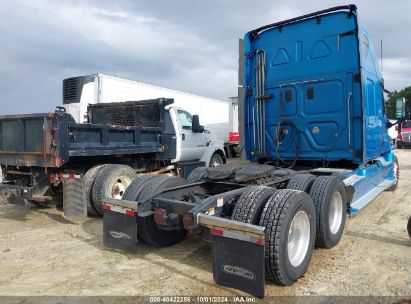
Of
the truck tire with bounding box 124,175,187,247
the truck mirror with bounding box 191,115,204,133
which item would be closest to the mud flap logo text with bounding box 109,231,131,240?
the truck tire with bounding box 124,175,187,247

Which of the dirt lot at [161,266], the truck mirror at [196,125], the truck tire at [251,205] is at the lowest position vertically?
the dirt lot at [161,266]

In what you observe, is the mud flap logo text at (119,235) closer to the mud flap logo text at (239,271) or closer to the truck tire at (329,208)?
the mud flap logo text at (239,271)

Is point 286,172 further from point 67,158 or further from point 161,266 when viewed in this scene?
point 67,158

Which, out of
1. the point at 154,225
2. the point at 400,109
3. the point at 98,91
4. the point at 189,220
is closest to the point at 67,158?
the point at 154,225

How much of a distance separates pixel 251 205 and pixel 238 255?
651mm

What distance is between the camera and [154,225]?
469 cm

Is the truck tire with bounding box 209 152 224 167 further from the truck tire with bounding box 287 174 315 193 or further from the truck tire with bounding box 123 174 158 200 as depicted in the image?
the truck tire with bounding box 123 174 158 200

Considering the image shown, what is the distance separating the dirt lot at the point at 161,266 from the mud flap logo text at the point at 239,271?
292mm

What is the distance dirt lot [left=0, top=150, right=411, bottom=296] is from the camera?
12.1ft

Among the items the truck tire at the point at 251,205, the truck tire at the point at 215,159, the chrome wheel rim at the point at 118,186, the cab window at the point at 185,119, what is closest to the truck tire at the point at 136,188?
the truck tire at the point at 251,205

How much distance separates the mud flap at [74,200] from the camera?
6266 millimetres

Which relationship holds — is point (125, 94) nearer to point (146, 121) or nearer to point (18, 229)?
point (146, 121)

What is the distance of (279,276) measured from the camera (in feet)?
11.6

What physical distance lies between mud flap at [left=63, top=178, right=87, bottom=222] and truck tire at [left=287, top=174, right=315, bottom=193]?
341 cm
